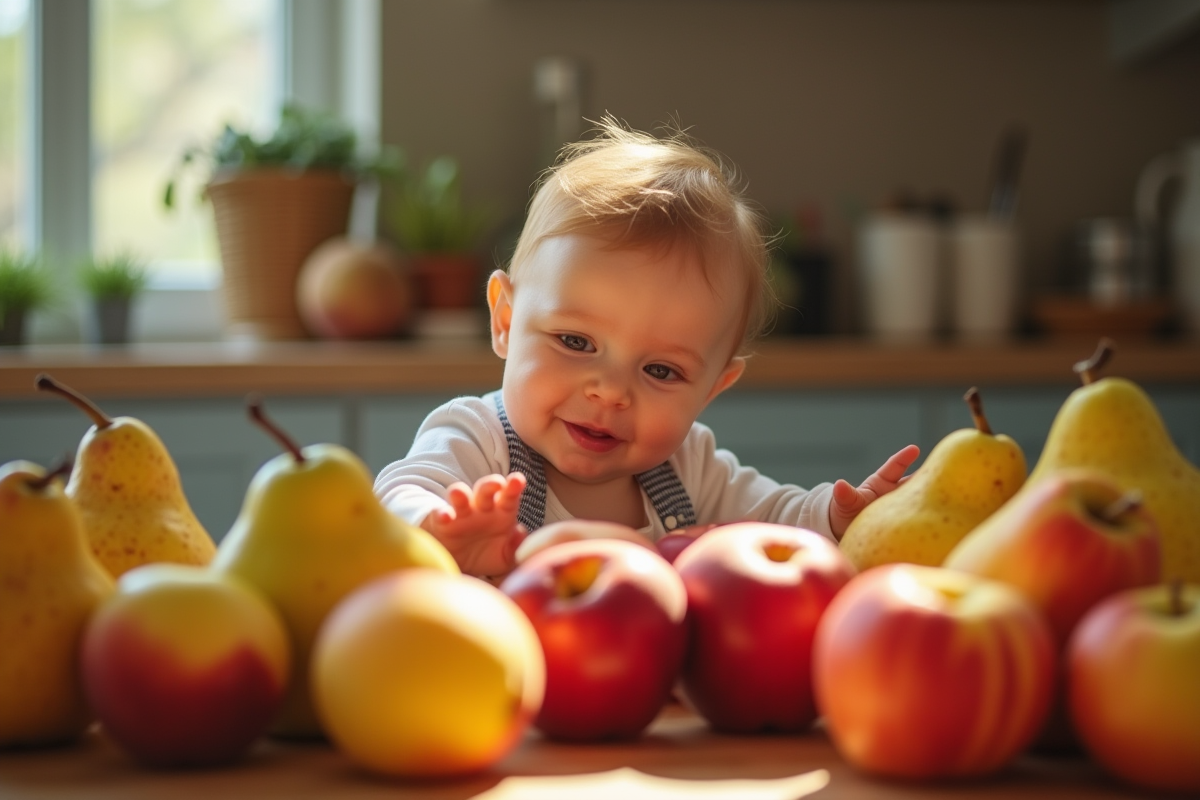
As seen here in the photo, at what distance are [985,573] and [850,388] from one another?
1.95 m

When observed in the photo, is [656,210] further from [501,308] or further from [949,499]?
[949,499]

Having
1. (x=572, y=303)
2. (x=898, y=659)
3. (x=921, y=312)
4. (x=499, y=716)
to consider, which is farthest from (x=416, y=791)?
(x=921, y=312)

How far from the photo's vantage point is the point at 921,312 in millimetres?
2988

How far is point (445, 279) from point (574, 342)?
5.40 feet

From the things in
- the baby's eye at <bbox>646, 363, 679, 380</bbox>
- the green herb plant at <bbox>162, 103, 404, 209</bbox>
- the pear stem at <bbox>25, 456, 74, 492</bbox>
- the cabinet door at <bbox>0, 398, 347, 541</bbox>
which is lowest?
the cabinet door at <bbox>0, 398, 347, 541</bbox>

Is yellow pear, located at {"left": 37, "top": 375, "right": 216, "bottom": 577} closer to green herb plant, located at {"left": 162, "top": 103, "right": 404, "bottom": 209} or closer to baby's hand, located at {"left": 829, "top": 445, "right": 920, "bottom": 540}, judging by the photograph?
baby's hand, located at {"left": 829, "top": 445, "right": 920, "bottom": 540}

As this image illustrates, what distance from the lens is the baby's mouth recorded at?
3.77 ft

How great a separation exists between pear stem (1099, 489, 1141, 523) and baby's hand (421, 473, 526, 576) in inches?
12.3

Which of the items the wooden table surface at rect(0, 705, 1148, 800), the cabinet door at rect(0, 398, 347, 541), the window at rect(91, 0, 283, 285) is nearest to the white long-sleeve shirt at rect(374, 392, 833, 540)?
the wooden table surface at rect(0, 705, 1148, 800)

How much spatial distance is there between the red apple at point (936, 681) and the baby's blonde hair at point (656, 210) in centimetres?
70

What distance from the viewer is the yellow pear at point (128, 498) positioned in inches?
27.9

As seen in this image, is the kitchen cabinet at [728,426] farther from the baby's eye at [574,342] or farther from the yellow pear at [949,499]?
the yellow pear at [949,499]

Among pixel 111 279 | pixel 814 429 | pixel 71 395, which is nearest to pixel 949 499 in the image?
pixel 71 395

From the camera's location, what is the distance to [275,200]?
2.69m
